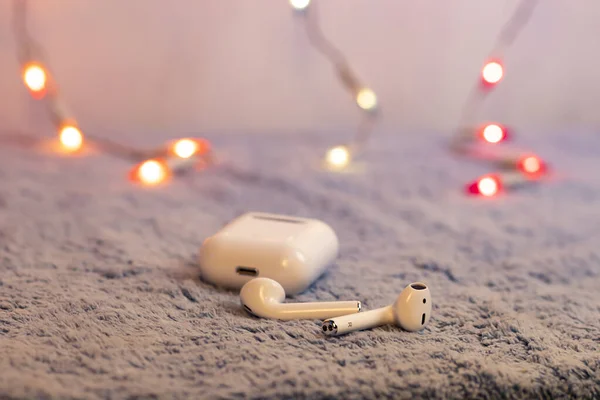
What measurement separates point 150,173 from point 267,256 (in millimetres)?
685

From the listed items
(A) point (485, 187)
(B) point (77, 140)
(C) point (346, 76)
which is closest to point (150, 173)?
(B) point (77, 140)

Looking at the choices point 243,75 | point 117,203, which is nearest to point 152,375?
point 117,203

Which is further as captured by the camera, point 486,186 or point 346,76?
point 346,76

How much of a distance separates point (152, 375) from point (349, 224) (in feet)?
2.23

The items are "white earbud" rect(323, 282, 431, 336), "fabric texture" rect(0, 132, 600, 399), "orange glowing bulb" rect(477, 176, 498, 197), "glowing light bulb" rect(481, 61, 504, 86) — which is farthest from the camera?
"glowing light bulb" rect(481, 61, 504, 86)

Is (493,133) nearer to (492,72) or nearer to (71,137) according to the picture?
(492,72)

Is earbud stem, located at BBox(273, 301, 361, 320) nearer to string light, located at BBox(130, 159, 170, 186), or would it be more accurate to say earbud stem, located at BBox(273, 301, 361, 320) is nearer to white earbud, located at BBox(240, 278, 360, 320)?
white earbud, located at BBox(240, 278, 360, 320)

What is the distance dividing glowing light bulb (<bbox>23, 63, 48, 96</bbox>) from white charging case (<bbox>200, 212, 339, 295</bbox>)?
925 mm

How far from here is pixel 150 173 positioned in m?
1.67

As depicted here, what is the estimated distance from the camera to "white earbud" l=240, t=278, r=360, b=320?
973 millimetres

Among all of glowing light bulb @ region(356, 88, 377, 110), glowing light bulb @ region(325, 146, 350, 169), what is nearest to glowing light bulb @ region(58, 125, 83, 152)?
glowing light bulb @ region(325, 146, 350, 169)

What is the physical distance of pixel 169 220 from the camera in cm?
141

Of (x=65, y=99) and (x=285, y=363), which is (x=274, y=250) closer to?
(x=285, y=363)

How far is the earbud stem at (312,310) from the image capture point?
3.19 feet
